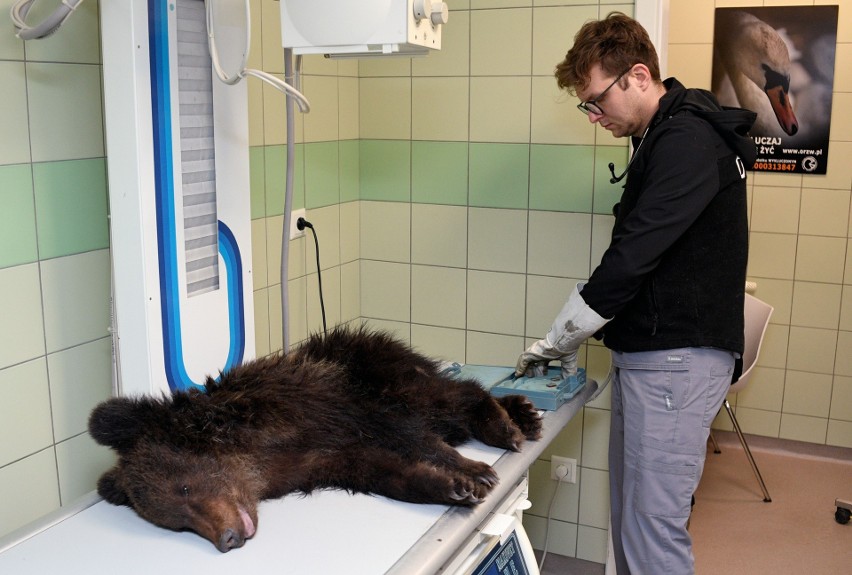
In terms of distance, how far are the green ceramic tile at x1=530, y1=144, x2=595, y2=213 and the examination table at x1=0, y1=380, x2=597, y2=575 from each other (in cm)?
139

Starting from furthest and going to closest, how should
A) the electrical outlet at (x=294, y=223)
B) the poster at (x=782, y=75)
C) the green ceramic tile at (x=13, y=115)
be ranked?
the poster at (x=782, y=75)
the electrical outlet at (x=294, y=223)
the green ceramic tile at (x=13, y=115)

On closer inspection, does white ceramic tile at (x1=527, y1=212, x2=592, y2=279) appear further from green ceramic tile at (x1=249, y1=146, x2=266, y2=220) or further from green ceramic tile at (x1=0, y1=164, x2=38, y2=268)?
green ceramic tile at (x1=0, y1=164, x2=38, y2=268)

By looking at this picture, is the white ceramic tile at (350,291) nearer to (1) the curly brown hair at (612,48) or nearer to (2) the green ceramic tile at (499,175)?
(2) the green ceramic tile at (499,175)

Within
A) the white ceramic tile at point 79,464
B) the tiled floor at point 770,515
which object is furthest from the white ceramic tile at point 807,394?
the white ceramic tile at point 79,464

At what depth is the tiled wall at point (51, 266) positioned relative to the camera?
5.63 ft

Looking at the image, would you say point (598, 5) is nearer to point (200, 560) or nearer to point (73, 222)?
point (73, 222)

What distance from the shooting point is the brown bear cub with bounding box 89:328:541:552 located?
1379 mm

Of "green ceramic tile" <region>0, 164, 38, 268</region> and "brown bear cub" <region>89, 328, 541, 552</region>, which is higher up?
"green ceramic tile" <region>0, 164, 38, 268</region>

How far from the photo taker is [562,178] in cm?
274

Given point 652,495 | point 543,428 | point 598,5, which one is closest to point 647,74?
point 598,5

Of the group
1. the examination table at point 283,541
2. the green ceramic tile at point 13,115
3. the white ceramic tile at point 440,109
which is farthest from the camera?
the white ceramic tile at point 440,109

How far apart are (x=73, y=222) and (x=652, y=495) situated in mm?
1606

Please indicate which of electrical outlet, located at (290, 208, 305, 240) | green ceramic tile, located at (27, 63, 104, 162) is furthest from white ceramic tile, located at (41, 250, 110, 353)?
electrical outlet, located at (290, 208, 305, 240)

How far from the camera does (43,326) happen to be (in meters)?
1.82
